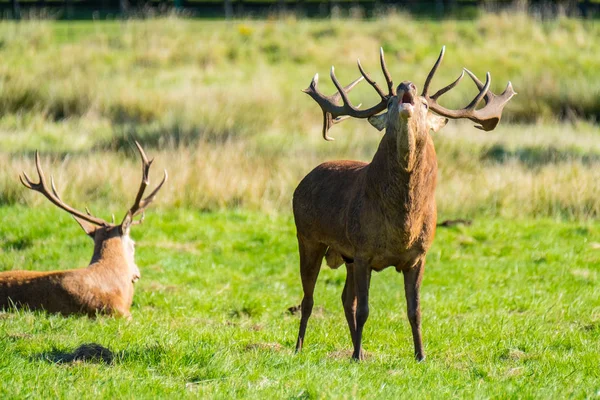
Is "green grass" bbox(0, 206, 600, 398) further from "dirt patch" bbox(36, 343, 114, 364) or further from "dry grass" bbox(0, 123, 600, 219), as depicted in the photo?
"dry grass" bbox(0, 123, 600, 219)

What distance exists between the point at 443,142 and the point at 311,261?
11.6 m

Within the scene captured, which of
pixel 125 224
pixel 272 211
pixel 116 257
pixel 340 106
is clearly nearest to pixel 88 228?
pixel 125 224

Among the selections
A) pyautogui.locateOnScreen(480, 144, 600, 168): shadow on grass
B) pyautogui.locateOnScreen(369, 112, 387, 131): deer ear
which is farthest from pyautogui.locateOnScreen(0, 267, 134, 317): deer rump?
pyautogui.locateOnScreen(480, 144, 600, 168): shadow on grass

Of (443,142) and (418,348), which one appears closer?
(418,348)

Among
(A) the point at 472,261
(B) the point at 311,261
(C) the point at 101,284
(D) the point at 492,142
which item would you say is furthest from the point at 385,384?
(D) the point at 492,142

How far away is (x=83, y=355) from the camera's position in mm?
6973

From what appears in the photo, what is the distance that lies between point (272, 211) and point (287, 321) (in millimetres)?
5569

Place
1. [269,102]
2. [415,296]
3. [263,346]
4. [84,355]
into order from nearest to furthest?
[84,355], [415,296], [263,346], [269,102]

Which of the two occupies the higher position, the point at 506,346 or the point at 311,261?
the point at 311,261

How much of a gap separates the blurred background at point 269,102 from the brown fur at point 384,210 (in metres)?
7.63

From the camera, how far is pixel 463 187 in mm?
16312

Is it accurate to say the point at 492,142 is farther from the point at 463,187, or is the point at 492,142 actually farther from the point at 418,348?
the point at 418,348

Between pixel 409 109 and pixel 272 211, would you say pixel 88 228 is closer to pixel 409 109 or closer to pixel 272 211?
pixel 409 109

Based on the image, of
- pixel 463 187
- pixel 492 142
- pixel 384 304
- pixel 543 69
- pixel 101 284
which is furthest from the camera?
pixel 543 69
